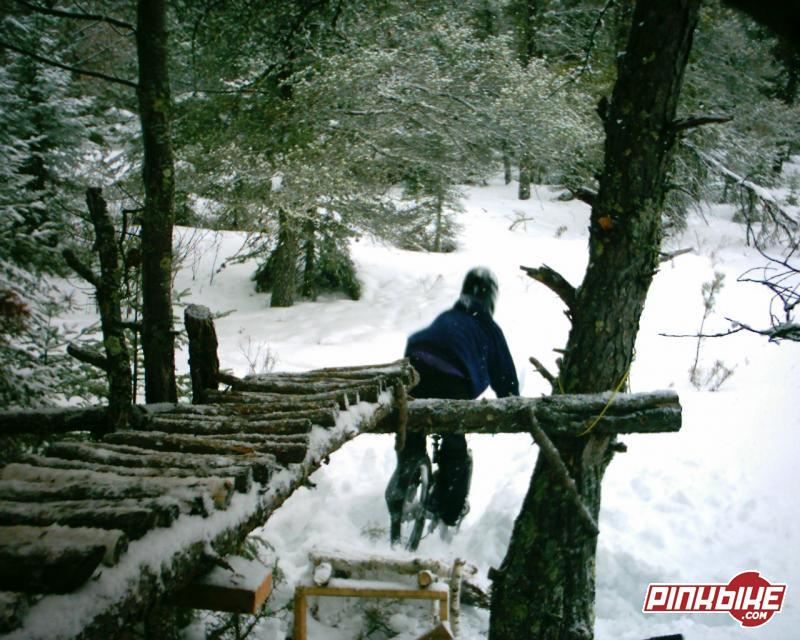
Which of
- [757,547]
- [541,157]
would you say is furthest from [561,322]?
[757,547]

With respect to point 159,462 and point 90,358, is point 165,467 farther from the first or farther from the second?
point 90,358

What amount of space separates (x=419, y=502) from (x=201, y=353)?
9.12ft

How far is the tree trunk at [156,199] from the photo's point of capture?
164 inches

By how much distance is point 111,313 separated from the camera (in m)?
3.60

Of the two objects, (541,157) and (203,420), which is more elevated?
(541,157)

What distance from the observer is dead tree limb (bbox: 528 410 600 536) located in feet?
13.0

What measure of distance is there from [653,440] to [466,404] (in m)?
4.05

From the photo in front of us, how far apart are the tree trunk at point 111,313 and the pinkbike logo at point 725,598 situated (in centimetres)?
431

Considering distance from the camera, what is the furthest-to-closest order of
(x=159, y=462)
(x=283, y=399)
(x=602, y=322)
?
(x=602, y=322) < (x=283, y=399) < (x=159, y=462)

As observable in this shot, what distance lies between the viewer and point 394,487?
17.3ft

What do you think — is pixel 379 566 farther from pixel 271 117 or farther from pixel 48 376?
pixel 271 117

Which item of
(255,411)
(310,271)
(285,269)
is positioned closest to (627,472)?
(255,411)

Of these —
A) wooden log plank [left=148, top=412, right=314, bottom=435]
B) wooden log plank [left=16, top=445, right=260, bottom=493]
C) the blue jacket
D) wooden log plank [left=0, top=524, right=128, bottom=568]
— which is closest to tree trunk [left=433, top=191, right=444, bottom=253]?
the blue jacket

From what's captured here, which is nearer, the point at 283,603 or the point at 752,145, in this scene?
the point at 283,603
